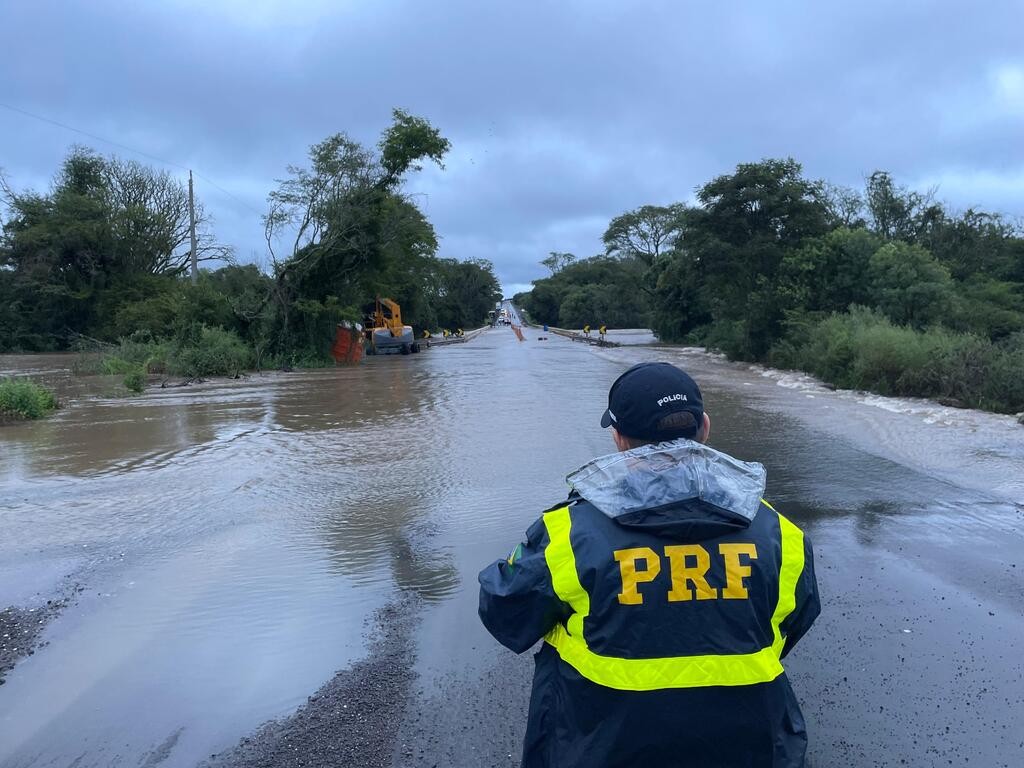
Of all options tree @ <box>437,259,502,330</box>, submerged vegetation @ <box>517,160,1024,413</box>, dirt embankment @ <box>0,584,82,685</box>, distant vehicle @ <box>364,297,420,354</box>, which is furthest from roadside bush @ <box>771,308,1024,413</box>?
tree @ <box>437,259,502,330</box>

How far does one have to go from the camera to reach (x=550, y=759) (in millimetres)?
1801

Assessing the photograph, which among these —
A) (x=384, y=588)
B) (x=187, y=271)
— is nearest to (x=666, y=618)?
(x=384, y=588)

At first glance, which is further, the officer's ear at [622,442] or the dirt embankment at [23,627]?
the dirt embankment at [23,627]

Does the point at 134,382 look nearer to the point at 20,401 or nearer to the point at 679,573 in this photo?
the point at 20,401

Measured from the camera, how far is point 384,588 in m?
5.30

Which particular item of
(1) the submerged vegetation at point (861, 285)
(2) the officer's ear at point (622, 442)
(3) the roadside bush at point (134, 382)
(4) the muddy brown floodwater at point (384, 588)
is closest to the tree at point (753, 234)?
(1) the submerged vegetation at point (861, 285)

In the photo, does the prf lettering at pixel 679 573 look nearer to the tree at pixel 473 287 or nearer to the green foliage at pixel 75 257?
the green foliage at pixel 75 257

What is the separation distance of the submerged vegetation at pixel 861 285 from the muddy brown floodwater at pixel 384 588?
3935 mm

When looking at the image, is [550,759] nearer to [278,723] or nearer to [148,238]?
[278,723]

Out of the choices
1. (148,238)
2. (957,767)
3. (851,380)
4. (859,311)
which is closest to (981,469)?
(957,767)

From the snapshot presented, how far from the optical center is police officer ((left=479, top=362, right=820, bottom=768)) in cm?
168

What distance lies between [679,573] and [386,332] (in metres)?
38.5

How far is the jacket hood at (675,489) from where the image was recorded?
5.60 feet

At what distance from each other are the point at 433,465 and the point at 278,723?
593 centimetres
